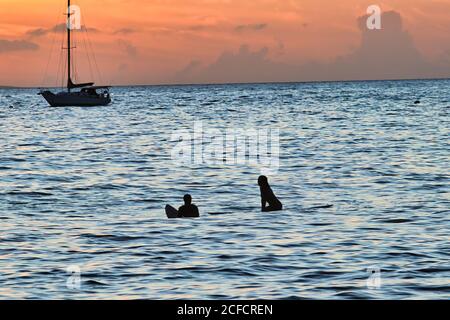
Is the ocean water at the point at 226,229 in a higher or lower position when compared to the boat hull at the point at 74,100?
lower

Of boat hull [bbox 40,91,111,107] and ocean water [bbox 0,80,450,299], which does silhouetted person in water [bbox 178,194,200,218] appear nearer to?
ocean water [bbox 0,80,450,299]

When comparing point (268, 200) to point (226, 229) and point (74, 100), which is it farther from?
point (74, 100)

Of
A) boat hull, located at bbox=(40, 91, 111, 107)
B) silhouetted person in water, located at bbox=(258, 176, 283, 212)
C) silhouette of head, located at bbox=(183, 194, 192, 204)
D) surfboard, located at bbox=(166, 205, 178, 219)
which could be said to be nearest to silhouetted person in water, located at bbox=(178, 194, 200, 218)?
silhouette of head, located at bbox=(183, 194, 192, 204)

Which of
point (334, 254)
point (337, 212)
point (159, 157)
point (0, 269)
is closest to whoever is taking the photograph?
point (0, 269)

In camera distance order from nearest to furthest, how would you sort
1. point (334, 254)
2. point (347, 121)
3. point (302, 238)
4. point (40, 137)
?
point (334, 254) → point (302, 238) → point (40, 137) → point (347, 121)

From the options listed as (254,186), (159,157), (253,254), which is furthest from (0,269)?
(159,157)

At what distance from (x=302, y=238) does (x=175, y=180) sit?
18731mm

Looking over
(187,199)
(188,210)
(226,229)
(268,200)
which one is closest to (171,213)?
(188,210)

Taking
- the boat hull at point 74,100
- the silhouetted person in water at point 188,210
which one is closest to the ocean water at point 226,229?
the silhouetted person in water at point 188,210

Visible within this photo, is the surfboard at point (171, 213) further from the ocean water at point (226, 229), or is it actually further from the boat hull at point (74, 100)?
the boat hull at point (74, 100)

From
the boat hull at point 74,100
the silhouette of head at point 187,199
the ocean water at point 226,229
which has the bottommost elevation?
the ocean water at point 226,229

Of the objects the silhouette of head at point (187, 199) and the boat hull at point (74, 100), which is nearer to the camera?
the silhouette of head at point (187, 199)
